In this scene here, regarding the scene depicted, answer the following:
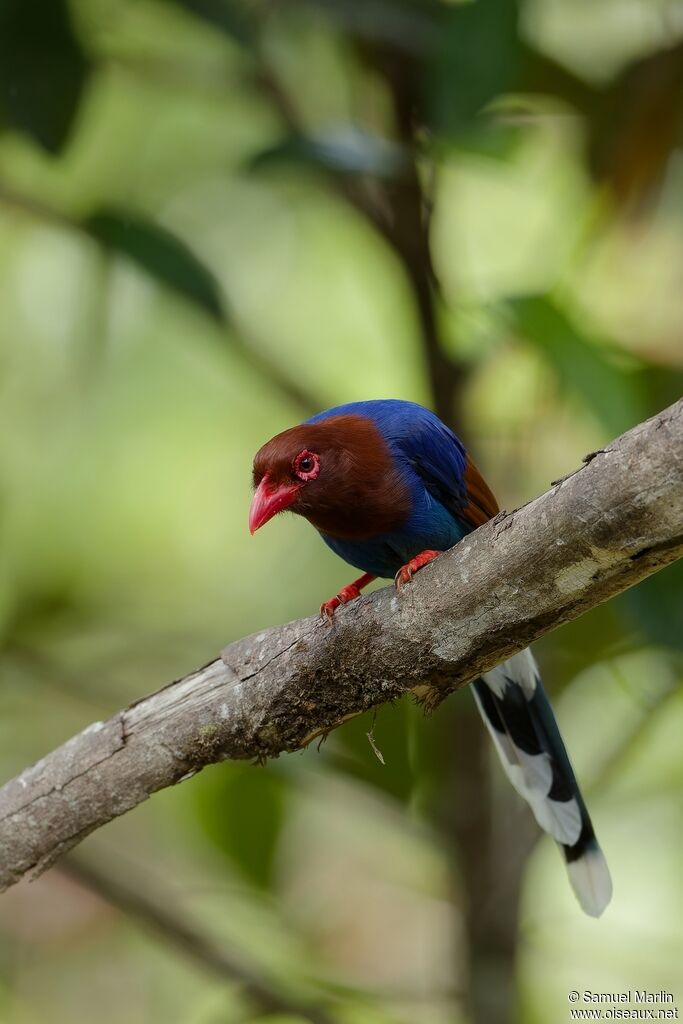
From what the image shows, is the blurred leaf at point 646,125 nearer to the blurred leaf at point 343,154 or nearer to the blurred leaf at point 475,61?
the blurred leaf at point 475,61

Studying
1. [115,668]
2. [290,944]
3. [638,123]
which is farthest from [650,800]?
[638,123]

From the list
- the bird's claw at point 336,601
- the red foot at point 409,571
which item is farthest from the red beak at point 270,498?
the red foot at point 409,571

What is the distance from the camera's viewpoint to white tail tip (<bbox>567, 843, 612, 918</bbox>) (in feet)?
11.3

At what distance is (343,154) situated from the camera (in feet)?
12.0

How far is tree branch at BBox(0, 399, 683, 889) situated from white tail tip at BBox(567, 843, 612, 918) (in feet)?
3.92

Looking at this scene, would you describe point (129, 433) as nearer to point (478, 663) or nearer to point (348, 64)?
point (348, 64)

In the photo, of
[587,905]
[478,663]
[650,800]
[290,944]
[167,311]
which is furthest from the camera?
[167,311]

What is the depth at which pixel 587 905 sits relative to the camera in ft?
11.3

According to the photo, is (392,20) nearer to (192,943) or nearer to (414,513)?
(414,513)

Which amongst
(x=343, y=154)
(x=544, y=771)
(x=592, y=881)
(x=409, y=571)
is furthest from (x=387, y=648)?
(x=343, y=154)

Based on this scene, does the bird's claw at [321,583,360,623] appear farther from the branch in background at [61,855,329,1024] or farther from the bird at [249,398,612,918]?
the branch in background at [61,855,329,1024]

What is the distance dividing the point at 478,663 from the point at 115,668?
8.90 ft

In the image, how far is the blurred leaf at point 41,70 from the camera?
4.02 m

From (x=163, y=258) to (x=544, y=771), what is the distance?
205 centimetres
